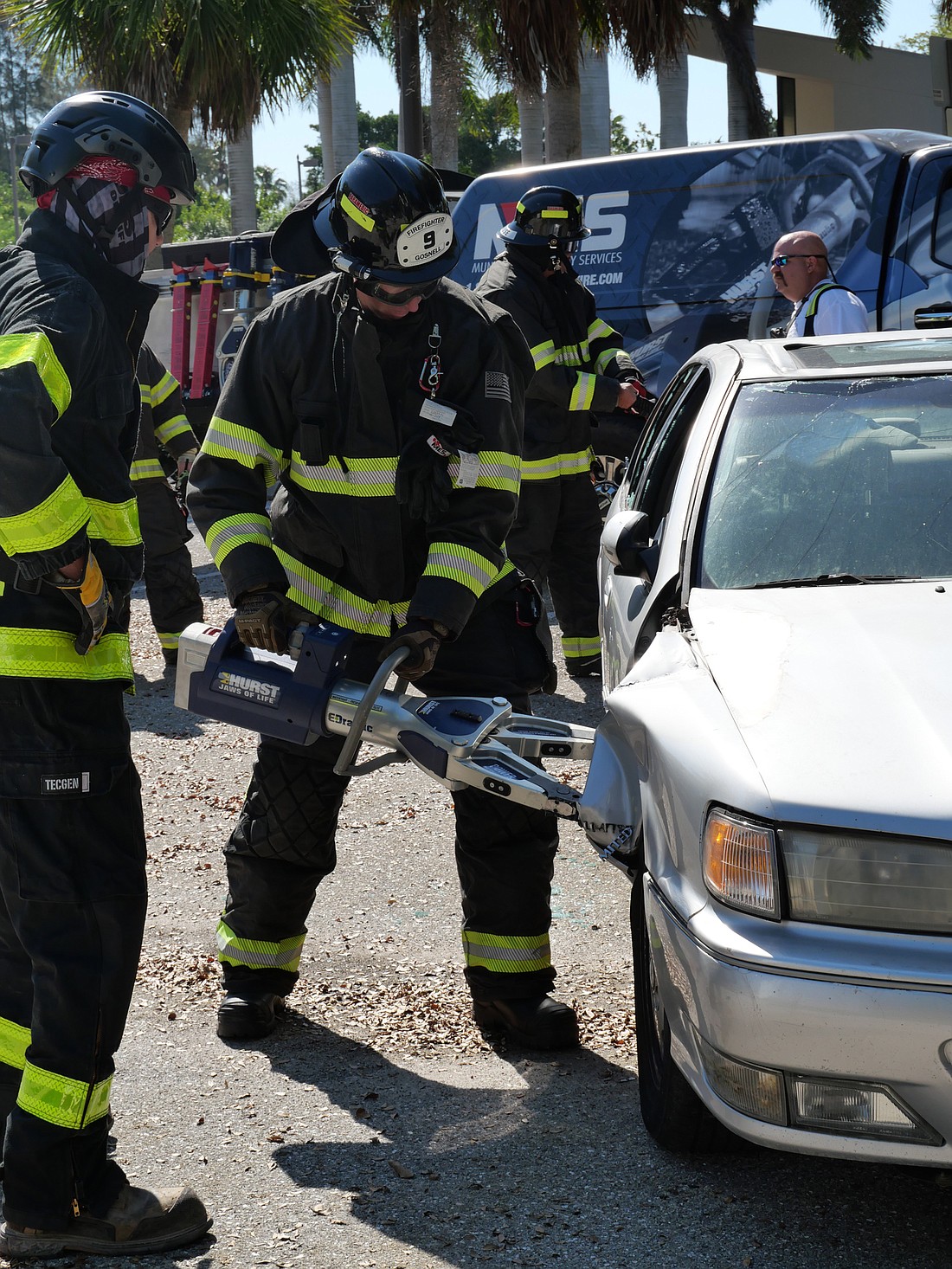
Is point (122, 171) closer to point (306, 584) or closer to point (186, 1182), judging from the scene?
point (306, 584)

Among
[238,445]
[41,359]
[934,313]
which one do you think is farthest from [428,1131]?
[934,313]

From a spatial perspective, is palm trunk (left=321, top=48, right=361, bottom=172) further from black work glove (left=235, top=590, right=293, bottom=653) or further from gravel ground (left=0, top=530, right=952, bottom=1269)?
black work glove (left=235, top=590, right=293, bottom=653)

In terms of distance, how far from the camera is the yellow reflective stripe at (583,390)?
6.66 metres

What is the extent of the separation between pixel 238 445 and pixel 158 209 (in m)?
0.79

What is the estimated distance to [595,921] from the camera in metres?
4.26

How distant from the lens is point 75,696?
2703 mm

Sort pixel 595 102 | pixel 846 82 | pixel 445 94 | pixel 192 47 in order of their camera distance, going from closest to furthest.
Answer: pixel 192 47, pixel 595 102, pixel 445 94, pixel 846 82

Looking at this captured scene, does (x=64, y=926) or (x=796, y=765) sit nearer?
(x=796, y=765)

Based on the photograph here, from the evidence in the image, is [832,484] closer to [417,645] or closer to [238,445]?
[417,645]

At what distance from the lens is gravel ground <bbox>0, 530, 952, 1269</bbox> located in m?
2.61

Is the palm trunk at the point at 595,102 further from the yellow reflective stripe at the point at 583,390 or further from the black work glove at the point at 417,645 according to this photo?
the black work glove at the point at 417,645

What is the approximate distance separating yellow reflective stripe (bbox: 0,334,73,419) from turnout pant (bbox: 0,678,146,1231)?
545 millimetres

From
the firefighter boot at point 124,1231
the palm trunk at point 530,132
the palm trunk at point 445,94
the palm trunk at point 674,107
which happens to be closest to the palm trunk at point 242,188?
the palm trunk at point 445,94

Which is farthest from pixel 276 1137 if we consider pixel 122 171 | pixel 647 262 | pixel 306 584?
pixel 647 262
